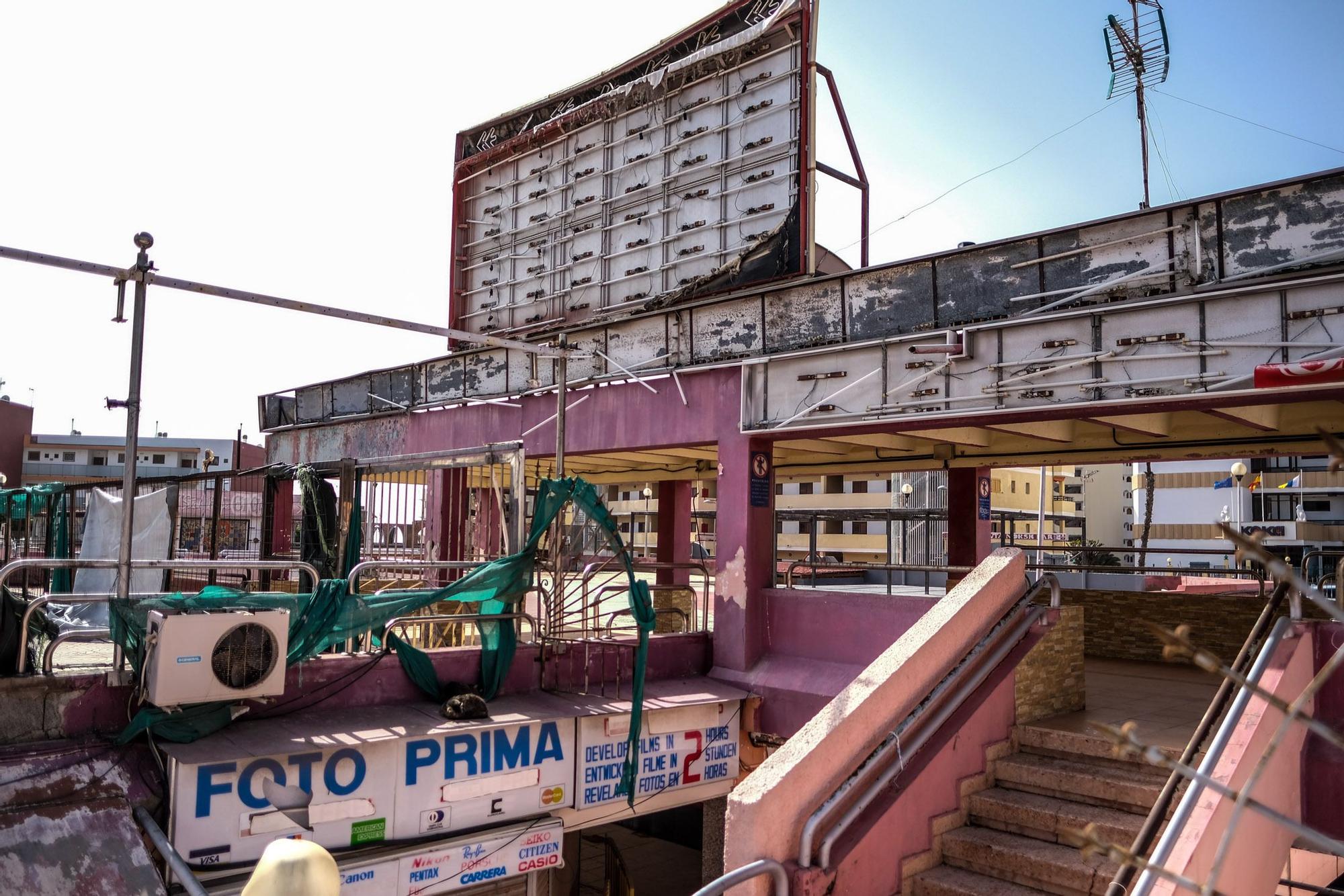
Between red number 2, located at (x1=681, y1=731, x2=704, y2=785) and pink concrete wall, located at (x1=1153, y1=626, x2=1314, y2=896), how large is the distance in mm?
5733

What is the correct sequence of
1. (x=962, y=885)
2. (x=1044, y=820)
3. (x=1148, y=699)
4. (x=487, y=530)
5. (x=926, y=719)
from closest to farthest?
(x=962, y=885) < (x=1044, y=820) < (x=926, y=719) < (x=1148, y=699) < (x=487, y=530)

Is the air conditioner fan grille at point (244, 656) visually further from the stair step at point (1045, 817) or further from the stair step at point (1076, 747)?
the stair step at point (1076, 747)

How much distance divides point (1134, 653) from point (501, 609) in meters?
9.96

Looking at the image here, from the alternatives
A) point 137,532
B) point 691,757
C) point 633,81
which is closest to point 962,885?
point 691,757

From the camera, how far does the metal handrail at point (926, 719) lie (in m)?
5.99

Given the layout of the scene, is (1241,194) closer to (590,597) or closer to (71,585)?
(590,597)

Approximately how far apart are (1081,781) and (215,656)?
6.87 metres

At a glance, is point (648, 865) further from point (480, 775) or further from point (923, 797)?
point (923, 797)

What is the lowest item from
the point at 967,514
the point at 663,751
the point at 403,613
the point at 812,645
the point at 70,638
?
the point at 663,751

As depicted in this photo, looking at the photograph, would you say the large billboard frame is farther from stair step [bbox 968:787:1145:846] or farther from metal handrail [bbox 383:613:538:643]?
stair step [bbox 968:787:1145:846]

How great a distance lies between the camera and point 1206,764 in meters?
5.70

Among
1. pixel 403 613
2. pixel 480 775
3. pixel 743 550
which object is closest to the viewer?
pixel 480 775

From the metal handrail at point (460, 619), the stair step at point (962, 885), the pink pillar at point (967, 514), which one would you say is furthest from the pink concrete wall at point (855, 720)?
the pink pillar at point (967, 514)

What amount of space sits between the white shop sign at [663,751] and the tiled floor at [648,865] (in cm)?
304
